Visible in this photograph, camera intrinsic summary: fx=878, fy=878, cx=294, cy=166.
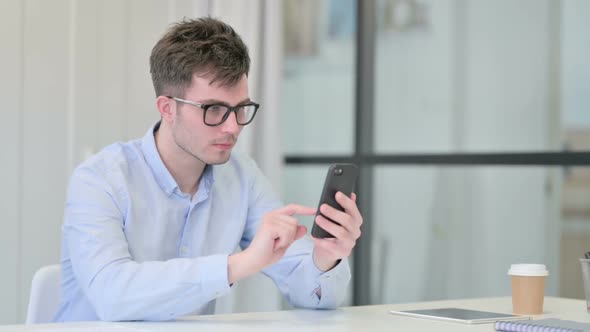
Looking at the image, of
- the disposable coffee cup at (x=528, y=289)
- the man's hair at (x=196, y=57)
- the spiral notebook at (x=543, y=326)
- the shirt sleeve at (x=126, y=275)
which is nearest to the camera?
the spiral notebook at (x=543, y=326)

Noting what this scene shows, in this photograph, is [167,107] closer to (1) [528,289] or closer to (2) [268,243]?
(2) [268,243]

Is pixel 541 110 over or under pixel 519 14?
under

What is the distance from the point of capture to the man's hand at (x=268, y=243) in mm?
1864

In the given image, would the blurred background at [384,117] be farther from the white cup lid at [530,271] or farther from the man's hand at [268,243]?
the man's hand at [268,243]

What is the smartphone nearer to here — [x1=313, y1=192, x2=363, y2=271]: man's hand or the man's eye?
[x1=313, y1=192, x2=363, y2=271]: man's hand

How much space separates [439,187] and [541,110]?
61 cm

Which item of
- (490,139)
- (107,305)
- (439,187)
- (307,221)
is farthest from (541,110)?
(107,305)

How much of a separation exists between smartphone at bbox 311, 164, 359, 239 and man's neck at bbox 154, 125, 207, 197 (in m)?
0.50

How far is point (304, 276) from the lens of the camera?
2.18 meters

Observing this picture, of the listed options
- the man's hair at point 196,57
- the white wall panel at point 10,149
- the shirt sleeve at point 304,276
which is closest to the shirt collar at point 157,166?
the man's hair at point 196,57

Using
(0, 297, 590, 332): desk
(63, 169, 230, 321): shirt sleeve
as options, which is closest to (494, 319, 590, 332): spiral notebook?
(0, 297, 590, 332): desk

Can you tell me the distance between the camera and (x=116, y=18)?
3578 mm

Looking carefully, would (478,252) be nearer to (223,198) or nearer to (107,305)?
(223,198)

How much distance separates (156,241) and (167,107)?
35cm
